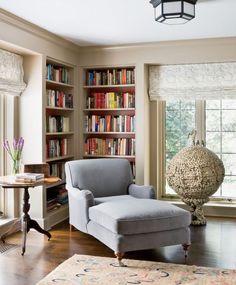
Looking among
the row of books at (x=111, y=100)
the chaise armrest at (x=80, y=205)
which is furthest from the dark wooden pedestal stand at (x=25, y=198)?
the row of books at (x=111, y=100)

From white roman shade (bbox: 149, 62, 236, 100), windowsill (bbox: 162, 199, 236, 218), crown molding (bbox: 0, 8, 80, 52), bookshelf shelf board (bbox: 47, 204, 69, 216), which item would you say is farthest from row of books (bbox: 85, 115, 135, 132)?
windowsill (bbox: 162, 199, 236, 218)

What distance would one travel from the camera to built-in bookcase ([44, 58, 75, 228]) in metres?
5.48

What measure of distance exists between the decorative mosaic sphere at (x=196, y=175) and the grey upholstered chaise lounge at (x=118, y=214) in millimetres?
626

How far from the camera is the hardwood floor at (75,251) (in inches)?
147

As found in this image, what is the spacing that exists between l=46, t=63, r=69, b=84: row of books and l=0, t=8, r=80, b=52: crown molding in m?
0.32

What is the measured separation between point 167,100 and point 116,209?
8.30 feet

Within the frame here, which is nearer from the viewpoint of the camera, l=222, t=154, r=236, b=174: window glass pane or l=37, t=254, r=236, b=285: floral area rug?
l=37, t=254, r=236, b=285: floral area rug

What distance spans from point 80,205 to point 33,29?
2086mm

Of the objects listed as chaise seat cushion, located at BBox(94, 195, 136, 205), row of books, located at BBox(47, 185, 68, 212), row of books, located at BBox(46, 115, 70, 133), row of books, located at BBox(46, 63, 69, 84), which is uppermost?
row of books, located at BBox(46, 63, 69, 84)

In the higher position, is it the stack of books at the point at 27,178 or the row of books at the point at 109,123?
the row of books at the point at 109,123

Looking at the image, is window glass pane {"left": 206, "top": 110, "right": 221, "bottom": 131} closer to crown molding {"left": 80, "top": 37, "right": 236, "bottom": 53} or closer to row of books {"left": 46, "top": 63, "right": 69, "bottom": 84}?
crown molding {"left": 80, "top": 37, "right": 236, "bottom": 53}

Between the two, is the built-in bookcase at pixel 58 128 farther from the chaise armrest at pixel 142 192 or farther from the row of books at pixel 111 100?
the chaise armrest at pixel 142 192

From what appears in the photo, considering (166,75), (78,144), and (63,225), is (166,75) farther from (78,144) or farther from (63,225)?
(63,225)

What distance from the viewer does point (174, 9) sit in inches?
144
